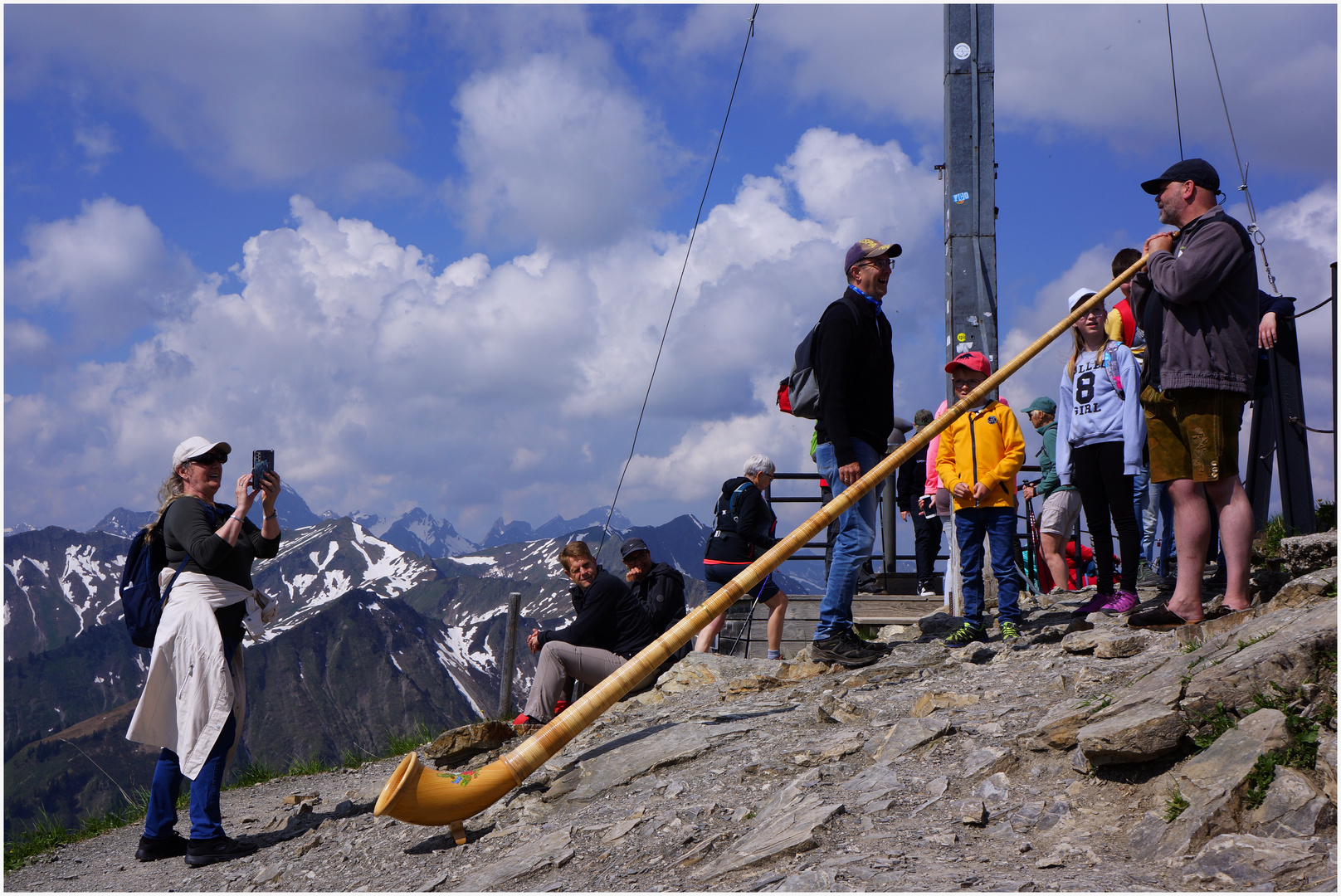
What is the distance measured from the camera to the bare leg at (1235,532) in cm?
419

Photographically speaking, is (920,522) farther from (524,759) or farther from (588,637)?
(524,759)

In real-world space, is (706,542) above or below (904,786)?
above

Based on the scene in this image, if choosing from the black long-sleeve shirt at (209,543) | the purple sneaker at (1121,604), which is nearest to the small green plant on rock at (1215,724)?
the purple sneaker at (1121,604)

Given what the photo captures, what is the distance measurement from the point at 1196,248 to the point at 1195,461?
3.17 feet

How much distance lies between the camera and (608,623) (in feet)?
21.3

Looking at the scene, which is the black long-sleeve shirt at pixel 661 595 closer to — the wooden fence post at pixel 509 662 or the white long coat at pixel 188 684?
the white long coat at pixel 188 684

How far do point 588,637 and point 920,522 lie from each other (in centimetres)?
437

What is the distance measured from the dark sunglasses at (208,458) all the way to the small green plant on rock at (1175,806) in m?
4.36

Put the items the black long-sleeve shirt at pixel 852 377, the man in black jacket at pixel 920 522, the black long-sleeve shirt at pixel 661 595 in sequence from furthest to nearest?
1. the man in black jacket at pixel 920 522
2. the black long-sleeve shirt at pixel 661 595
3. the black long-sleeve shirt at pixel 852 377

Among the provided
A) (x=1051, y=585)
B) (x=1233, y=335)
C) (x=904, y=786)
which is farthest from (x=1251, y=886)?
(x=1051, y=585)

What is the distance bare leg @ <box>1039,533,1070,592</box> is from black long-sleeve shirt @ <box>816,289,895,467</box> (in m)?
2.98

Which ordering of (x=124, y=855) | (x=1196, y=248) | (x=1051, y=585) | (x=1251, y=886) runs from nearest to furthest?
(x=1251, y=886) → (x=1196, y=248) → (x=124, y=855) → (x=1051, y=585)

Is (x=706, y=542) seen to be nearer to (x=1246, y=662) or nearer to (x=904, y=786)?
(x=904, y=786)

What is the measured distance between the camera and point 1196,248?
4133 millimetres
